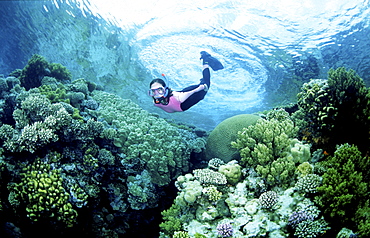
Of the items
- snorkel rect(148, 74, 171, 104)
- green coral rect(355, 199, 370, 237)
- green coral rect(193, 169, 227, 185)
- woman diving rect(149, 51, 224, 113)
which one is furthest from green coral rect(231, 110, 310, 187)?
snorkel rect(148, 74, 171, 104)

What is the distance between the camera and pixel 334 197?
3.42m

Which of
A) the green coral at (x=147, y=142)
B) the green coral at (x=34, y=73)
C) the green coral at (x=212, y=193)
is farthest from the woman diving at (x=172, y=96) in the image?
the green coral at (x=34, y=73)

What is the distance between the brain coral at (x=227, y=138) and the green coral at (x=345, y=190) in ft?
10.4

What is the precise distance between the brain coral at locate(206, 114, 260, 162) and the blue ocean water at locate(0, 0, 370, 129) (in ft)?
21.5

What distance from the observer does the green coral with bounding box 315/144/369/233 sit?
3.35 meters

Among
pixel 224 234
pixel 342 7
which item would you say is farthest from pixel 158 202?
pixel 342 7

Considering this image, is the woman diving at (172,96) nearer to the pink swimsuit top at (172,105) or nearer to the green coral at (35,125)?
the pink swimsuit top at (172,105)

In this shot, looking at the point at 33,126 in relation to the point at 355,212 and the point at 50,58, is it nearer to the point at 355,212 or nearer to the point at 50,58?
the point at 355,212

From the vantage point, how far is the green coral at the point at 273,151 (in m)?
4.54

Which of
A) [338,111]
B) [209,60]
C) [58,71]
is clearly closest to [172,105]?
[209,60]

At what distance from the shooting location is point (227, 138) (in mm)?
7117

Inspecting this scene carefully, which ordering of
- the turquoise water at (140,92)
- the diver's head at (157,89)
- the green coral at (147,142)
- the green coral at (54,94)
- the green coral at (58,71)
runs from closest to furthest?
the turquoise water at (140,92), the green coral at (147,142), the diver's head at (157,89), the green coral at (54,94), the green coral at (58,71)

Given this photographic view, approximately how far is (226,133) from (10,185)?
620 centimetres

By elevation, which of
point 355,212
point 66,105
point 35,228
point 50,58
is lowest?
point 35,228
